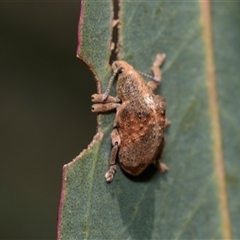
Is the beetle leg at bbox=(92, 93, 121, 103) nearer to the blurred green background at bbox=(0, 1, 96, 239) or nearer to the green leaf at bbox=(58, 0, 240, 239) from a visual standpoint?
the green leaf at bbox=(58, 0, 240, 239)

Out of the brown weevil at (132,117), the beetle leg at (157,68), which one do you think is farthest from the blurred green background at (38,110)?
the brown weevil at (132,117)

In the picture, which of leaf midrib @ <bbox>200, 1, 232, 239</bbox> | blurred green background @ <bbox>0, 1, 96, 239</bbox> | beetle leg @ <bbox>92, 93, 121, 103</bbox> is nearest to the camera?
beetle leg @ <bbox>92, 93, 121, 103</bbox>

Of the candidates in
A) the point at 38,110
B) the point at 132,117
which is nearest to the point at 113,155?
the point at 132,117

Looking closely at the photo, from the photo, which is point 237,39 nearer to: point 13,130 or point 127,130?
point 127,130

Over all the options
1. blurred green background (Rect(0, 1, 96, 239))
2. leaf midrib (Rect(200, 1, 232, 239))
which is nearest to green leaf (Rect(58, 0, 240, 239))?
leaf midrib (Rect(200, 1, 232, 239))

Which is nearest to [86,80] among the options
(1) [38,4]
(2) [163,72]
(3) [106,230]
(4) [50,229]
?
(1) [38,4]

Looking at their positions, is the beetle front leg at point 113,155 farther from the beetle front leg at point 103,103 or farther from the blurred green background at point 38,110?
the blurred green background at point 38,110

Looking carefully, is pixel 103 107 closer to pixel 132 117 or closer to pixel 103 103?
pixel 103 103
